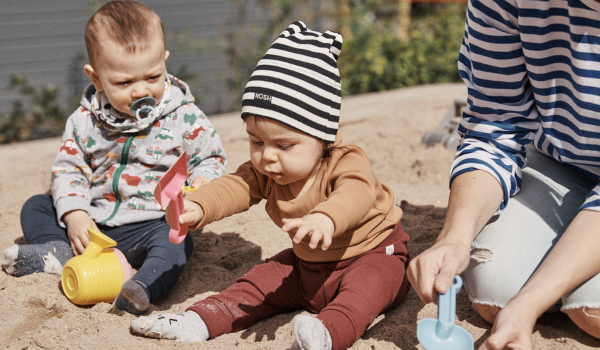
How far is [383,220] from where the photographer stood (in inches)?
75.2

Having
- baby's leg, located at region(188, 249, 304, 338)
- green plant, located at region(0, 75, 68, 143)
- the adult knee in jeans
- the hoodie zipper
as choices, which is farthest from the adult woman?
green plant, located at region(0, 75, 68, 143)

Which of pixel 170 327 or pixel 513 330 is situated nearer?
pixel 513 330

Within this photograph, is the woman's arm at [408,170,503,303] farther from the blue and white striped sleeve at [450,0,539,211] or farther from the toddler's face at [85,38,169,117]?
the toddler's face at [85,38,169,117]

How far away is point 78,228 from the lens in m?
2.28

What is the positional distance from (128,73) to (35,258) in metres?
0.80

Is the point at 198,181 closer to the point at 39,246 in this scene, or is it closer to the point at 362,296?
the point at 39,246

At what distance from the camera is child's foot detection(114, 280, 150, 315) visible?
1.92 meters

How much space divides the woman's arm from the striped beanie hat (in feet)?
1.47

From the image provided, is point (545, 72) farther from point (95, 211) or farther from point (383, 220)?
point (95, 211)

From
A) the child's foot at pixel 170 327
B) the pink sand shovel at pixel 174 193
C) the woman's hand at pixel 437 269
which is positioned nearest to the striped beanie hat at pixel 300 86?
the pink sand shovel at pixel 174 193

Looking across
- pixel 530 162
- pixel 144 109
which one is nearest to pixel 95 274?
pixel 144 109

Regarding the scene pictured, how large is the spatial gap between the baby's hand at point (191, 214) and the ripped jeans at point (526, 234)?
0.88m

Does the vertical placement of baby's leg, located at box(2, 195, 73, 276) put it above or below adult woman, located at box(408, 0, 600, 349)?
below

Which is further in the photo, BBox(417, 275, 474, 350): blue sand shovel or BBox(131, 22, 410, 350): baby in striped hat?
BBox(131, 22, 410, 350): baby in striped hat
